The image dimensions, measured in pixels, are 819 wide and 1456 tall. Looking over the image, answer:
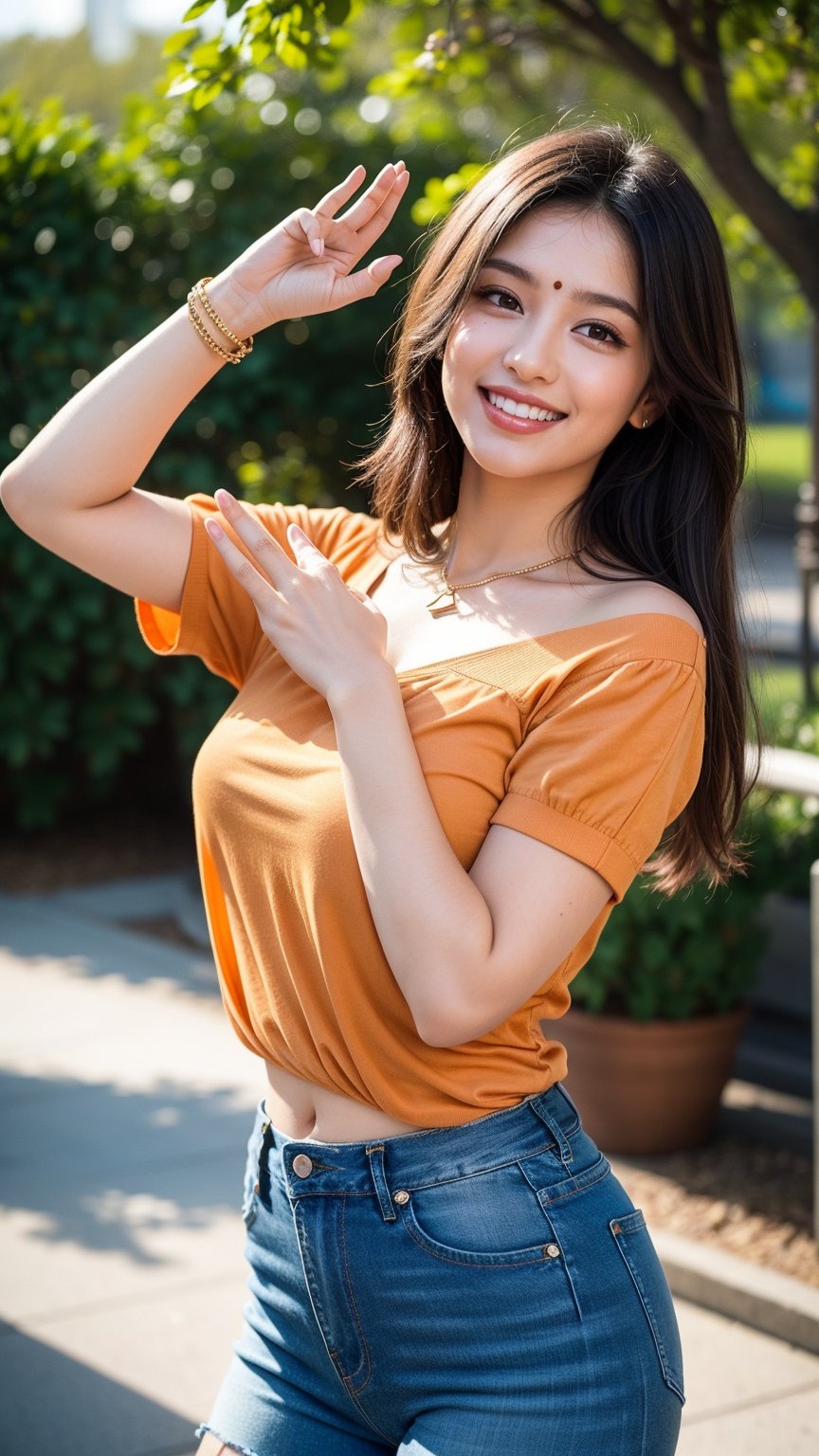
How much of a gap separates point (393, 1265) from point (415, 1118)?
6.3 inches

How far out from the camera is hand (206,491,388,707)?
1.81 meters

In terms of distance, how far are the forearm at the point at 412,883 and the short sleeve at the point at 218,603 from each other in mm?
508

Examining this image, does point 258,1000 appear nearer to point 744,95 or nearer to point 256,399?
point 744,95

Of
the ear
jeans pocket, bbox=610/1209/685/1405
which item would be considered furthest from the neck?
jeans pocket, bbox=610/1209/685/1405

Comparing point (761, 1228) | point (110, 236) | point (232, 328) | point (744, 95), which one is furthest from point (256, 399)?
point (232, 328)

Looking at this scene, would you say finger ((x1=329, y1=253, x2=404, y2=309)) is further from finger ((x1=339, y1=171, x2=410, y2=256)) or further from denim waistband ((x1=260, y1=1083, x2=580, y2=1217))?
denim waistband ((x1=260, y1=1083, x2=580, y2=1217))

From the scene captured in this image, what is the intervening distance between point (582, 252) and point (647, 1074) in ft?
9.05

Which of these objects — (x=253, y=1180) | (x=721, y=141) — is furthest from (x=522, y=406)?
(x=721, y=141)

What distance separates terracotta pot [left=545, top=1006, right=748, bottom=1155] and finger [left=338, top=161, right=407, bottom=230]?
2.60 metres

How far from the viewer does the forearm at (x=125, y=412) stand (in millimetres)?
2045

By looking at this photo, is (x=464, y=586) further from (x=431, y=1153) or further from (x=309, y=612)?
(x=431, y=1153)

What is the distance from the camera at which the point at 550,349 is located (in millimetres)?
1923

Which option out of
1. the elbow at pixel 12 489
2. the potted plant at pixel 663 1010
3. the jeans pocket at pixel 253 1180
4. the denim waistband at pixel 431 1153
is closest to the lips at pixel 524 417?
the elbow at pixel 12 489

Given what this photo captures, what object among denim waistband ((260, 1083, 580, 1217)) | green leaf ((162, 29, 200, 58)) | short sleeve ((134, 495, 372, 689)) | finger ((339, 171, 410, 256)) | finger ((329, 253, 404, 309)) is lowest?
denim waistband ((260, 1083, 580, 1217))
